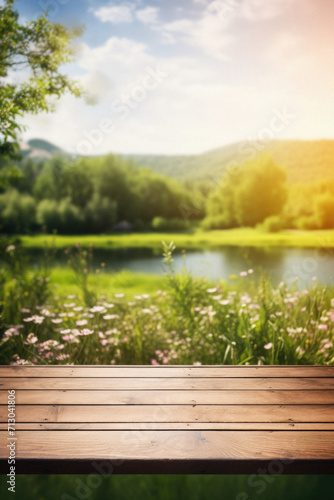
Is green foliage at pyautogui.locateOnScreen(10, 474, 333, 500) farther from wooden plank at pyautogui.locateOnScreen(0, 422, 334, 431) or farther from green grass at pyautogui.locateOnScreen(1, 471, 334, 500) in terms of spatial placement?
wooden plank at pyautogui.locateOnScreen(0, 422, 334, 431)

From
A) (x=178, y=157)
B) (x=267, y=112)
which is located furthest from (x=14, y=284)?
(x=178, y=157)

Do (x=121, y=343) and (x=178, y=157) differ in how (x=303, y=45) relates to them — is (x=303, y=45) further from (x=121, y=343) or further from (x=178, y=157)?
(x=121, y=343)

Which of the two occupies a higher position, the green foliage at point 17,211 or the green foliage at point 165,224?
the green foliage at point 17,211

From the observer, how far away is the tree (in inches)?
143

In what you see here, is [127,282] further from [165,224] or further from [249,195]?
[249,195]

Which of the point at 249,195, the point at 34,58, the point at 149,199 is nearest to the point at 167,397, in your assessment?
the point at 34,58

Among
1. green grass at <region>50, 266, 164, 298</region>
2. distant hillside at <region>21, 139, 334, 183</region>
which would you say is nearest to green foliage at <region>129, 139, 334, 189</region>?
distant hillside at <region>21, 139, 334, 183</region>

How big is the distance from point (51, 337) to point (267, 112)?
3638 mm

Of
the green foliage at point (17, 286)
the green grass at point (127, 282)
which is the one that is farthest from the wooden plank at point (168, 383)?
the green grass at point (127, 282)

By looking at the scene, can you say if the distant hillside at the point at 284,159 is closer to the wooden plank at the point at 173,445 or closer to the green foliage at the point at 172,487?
the green foliage at the point at 172,487

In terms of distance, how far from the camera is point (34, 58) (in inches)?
155

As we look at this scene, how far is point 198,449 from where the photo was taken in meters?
1.50

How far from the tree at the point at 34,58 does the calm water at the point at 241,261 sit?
2.20m

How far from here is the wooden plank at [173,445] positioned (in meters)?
1.47
